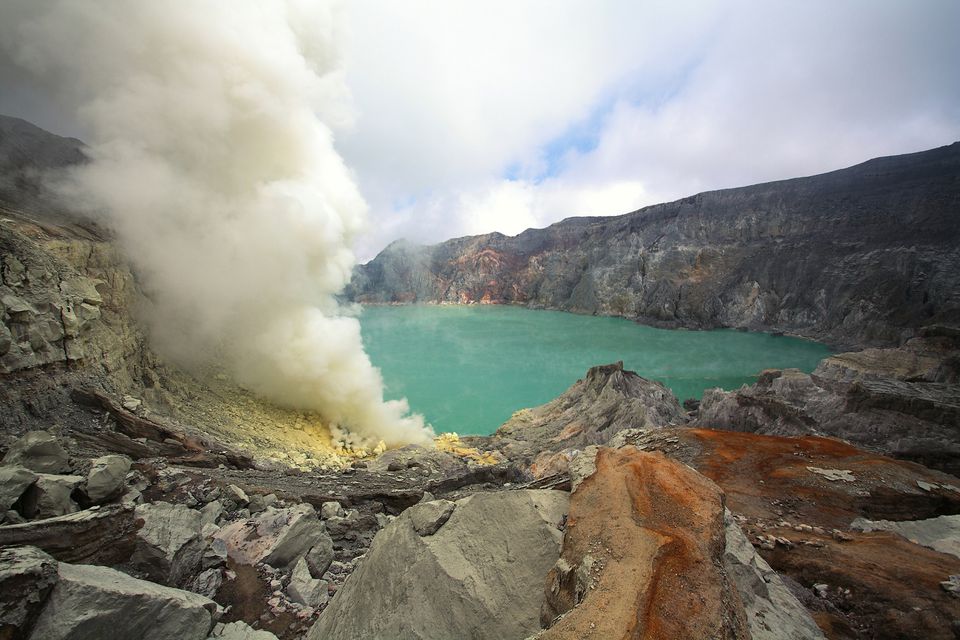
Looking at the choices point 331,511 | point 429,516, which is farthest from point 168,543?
point 429,516

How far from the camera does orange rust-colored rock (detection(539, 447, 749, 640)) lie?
8.60 ft

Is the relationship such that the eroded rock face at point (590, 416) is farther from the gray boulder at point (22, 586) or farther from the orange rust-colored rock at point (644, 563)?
the gray boulder at point (22, 586)

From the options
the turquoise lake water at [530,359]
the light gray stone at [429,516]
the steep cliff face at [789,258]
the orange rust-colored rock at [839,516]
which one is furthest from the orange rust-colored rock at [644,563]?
the steep cliff face at [789,258]

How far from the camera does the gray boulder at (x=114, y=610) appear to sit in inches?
104

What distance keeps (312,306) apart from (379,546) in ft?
38.6

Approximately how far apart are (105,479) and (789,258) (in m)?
A: 61.4

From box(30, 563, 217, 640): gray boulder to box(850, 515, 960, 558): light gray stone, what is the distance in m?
8.33

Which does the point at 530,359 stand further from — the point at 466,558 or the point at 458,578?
the point at 458,578

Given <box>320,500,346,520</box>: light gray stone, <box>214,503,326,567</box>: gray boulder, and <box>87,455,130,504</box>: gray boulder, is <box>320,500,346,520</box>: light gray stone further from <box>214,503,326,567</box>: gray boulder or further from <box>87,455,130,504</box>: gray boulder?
<box>87,455,130,504</box>: gray boulder

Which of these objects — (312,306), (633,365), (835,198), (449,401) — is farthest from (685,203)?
(312,306)

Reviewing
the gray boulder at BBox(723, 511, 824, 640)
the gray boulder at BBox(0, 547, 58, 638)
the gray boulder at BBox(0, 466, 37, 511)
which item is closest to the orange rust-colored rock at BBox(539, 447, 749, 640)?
the gray boulder at BBox(723, 511, 824, 640)

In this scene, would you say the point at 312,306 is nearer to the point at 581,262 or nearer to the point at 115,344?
the point at 115,344

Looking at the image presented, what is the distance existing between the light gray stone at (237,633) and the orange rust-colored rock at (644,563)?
2.49 m

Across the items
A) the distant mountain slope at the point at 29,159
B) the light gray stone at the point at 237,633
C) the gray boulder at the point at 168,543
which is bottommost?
the light gray stone at the point at 237,633
